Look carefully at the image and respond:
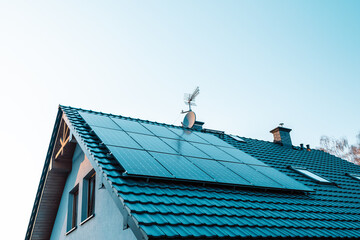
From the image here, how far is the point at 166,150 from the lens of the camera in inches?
313

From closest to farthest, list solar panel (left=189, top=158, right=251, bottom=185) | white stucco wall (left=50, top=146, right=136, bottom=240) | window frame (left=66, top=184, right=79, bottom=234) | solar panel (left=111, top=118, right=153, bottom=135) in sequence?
white stucco wall (left=50, top=146, right=136, bottom=240), solar panel (left=189, top=158, right=251, bottom=185), solar panel (left=111, top=118, right=153, bottom=135), window frame (left=66, top=184, right=79, bottom=234)

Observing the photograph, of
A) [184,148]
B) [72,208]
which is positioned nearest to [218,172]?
[184,148]

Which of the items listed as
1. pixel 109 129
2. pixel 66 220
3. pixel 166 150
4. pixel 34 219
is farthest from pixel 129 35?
pixel 34 219

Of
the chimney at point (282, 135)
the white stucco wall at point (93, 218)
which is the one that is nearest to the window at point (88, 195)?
the white stucco wall at point (93, 218)

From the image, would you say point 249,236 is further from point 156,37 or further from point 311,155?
point 311,155

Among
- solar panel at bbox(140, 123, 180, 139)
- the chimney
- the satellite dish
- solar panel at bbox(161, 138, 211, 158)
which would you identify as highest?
the chimney

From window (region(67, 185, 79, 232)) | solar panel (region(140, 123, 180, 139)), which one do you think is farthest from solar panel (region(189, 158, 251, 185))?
window (region(67, 185, 79, 232))

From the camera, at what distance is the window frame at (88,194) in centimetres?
866

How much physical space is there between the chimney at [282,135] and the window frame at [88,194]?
10.4 metres

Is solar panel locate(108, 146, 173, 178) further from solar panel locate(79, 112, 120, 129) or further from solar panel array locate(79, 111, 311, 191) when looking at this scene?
solar panel locate(79, 112, 120, 129)

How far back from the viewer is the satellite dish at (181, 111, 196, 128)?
1232 centimetres

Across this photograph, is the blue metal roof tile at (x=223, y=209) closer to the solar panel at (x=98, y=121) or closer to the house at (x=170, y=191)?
the house at (x=170, y=191)

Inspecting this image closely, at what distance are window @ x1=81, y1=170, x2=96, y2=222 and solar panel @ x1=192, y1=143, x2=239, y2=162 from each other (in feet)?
9.94

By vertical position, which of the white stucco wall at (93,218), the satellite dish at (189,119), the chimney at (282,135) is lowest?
the white stucco wall at (93,218)
